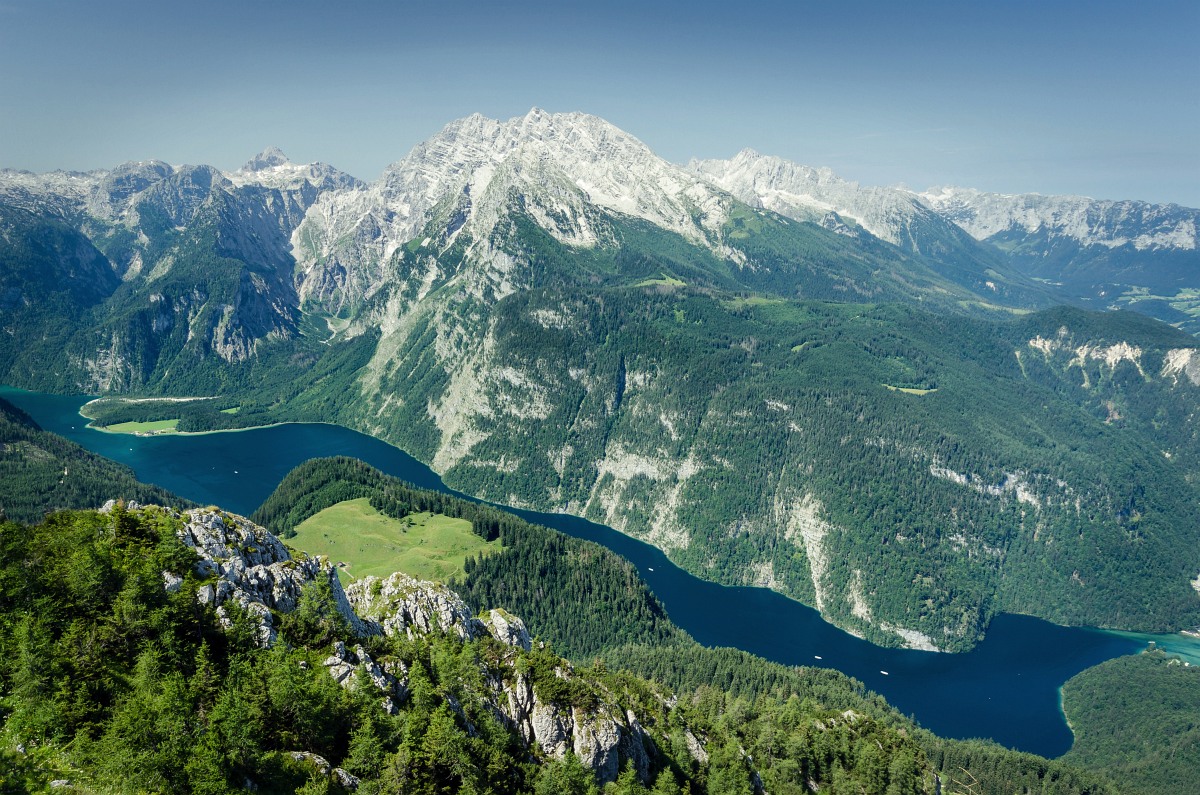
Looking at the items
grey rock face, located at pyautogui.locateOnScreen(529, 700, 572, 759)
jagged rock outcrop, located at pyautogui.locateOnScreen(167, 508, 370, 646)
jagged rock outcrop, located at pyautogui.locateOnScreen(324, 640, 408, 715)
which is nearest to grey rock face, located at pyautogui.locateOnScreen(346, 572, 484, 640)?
jagged rock outcrop, located at pyautogui.locateOnScreen(167, 508, 370, 646)

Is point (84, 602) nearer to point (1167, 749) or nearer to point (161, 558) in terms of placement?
point (161, 558)

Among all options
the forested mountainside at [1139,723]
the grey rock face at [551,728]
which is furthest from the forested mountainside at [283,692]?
the forested mountainside at [1139,723]

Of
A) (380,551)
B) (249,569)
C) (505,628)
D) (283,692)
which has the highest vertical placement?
(249,569)

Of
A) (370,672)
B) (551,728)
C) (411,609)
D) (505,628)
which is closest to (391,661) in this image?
(370,672)

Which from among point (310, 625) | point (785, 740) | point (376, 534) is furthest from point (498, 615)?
point (376, 534)

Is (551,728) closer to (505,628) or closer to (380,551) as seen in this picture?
(505,628)

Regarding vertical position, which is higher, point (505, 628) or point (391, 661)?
point (391, 661)

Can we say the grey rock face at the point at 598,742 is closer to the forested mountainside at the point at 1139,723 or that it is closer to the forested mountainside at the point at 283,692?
the forested mountainside at the point at 283,692
